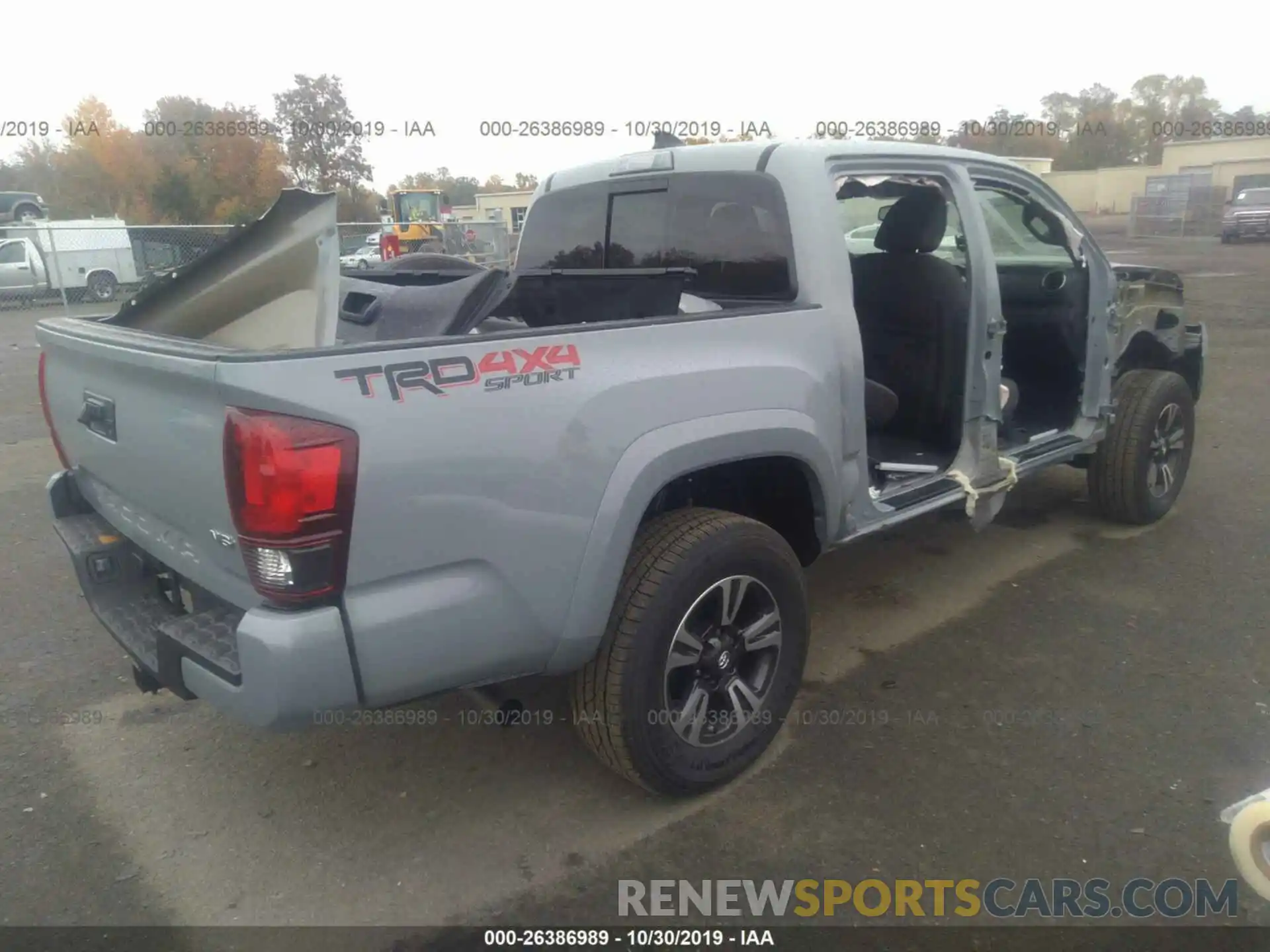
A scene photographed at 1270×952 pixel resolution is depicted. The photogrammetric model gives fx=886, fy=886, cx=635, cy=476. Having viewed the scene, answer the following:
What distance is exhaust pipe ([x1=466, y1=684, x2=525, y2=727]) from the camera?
3061 mm

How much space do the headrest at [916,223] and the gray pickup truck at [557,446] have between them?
12mm

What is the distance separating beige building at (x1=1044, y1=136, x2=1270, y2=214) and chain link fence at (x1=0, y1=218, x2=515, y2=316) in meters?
38.2

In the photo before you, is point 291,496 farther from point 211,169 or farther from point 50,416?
point 211,169

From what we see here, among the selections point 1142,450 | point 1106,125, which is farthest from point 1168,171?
point 1142,450

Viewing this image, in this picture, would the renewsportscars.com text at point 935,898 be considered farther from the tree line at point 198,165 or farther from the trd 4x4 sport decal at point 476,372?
the tree line at point 198,165

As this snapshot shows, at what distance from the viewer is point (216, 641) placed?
2236 mm

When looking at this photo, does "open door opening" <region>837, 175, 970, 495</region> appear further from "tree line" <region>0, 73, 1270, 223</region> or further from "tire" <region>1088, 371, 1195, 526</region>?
"tree line" <region>0, 73, 1270, 223</region>

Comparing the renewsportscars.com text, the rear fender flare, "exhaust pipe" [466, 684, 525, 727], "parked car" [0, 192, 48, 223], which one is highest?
"parked car" [0, 192, 48, 223]

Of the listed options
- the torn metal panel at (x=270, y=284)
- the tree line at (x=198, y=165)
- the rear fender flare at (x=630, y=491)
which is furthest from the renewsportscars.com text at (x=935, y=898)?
the tree line at (x=198, y=165)

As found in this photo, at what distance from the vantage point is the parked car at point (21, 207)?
2838 cm

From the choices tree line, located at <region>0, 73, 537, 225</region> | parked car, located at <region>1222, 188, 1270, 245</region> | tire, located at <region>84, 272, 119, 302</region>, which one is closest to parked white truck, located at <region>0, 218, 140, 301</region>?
tire, located at <region>84, 272, 119, 302</region>

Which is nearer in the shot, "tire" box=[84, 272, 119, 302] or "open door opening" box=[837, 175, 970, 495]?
"open door opening" box=[837, 175, 970, 495]

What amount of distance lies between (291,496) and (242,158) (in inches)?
1811

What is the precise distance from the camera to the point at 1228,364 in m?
9.69
